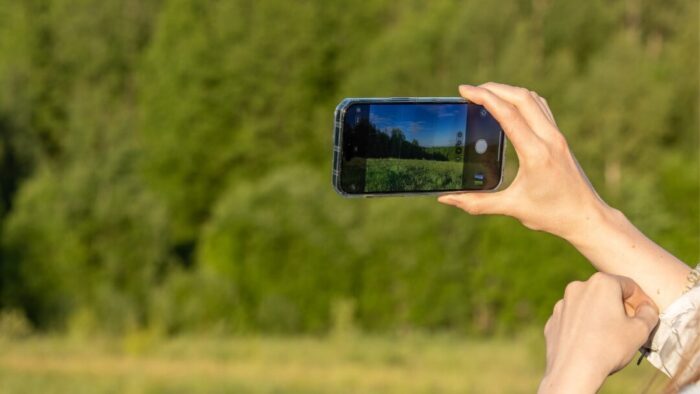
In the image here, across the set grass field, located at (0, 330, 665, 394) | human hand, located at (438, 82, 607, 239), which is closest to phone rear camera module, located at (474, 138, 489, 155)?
human hand, located at (438, 82, 607, 239)

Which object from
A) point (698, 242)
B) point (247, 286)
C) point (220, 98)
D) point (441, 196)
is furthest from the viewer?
point (220, 98)

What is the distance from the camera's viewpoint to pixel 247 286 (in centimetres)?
1931

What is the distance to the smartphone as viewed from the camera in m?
1.34

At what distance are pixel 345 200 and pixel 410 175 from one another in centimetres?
1782

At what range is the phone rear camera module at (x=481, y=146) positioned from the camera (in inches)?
54.5

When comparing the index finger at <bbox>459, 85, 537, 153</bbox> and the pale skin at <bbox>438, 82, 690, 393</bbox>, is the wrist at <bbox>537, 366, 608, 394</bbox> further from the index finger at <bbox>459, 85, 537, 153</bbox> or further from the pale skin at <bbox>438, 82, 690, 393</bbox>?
the index finger at <bbox>459, 85, 537, 153</bbox>

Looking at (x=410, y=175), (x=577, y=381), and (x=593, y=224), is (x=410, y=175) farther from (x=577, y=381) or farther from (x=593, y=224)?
(x=577, y=381)

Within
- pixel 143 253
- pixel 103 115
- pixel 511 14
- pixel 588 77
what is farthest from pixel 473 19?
pixel 103 115

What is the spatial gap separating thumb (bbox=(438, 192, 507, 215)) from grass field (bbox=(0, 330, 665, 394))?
193 inches

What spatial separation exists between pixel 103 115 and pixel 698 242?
1705cm

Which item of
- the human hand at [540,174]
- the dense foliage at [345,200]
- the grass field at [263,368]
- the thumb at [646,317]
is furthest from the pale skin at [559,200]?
the dense foliage at [345,200]

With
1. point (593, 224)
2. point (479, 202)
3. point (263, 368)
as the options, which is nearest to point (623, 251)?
point (593, 224)

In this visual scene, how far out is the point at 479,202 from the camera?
132 centimetres

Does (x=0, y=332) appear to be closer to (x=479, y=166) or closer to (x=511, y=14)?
(x=511, y=14)
